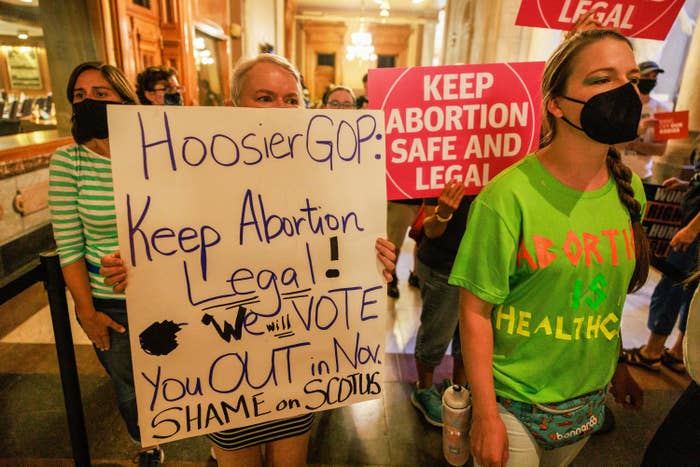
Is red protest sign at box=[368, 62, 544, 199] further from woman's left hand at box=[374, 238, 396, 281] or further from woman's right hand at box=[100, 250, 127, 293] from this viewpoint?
woman's right hand at box=[100, 250, 127, 293]

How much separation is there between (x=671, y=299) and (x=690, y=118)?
3.05 meters

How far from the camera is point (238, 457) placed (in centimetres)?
131

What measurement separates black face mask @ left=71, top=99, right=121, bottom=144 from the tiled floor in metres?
1.50

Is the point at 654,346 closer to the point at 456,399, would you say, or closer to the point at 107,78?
the point at 456,399

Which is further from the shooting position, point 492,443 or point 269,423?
point 269,423

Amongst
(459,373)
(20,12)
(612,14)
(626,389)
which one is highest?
(20,12)

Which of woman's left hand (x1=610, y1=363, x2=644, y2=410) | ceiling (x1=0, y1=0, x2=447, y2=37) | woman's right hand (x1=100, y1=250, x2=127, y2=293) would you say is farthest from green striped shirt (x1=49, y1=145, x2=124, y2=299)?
ceiling (x1=0, y1=0, x2=447, y2=37)

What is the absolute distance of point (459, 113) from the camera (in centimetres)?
146

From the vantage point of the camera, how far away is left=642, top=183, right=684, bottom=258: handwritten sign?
2828 mm

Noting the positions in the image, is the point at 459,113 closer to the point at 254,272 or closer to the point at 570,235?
the point at 570,235

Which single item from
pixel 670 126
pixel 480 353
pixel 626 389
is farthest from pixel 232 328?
pixel 670 126

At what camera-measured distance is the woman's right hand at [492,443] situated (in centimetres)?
108

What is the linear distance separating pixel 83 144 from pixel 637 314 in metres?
4.16

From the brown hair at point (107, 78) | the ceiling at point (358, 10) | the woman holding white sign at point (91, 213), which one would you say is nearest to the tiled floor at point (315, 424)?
the woman holding white sign at point (91, 213)
